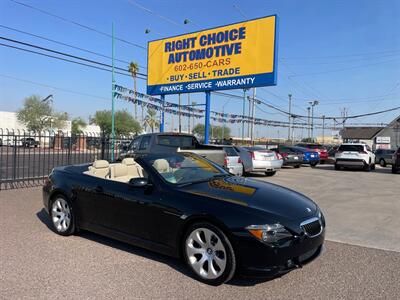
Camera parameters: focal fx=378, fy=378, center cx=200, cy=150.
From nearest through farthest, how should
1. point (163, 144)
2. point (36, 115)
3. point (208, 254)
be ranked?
1. point (208, 254)
2. point (163, 144)
3. point (36, 115)

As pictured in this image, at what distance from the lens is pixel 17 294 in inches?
152

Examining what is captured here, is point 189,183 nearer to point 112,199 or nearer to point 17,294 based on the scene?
point 112,199

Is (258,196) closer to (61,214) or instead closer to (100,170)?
(100,170)

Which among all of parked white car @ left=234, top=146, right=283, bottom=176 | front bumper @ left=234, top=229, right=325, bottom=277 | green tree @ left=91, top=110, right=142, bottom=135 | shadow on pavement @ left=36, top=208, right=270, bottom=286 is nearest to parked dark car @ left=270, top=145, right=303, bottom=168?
parked white car @ left=234, top=146, right=283, bottom=176

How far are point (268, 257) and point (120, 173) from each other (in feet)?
9.42

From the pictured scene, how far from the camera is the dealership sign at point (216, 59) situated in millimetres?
15750

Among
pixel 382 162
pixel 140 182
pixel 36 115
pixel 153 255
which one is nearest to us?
pixel 140 182

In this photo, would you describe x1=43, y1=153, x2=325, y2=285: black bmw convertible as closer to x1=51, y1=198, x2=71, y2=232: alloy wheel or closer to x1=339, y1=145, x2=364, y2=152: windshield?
x1=51, y1=198, x2=71, y2=232: alloy wheel

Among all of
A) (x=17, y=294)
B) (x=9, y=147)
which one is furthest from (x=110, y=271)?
(x=9, y=147)

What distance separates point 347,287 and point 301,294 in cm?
57

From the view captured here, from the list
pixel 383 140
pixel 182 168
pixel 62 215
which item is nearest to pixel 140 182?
pixel 182 168

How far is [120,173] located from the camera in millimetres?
5820

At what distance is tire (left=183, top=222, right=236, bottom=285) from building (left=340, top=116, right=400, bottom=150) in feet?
197

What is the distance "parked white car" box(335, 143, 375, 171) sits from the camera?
2055 centimetres
